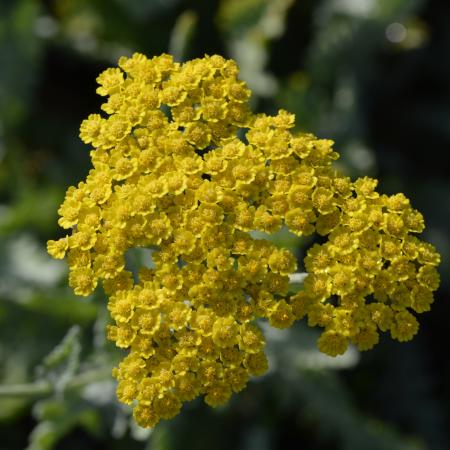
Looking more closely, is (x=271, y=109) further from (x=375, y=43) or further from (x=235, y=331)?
(x=235, y=331)

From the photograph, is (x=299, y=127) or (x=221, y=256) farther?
(x=299, y=127)

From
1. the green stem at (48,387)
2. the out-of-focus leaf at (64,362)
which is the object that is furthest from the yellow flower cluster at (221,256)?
the green stem at (48,387)

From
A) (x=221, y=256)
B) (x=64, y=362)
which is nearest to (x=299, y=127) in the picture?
(x=64, y=362)

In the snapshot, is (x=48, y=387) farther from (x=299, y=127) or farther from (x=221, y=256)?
(x=299, y=127)

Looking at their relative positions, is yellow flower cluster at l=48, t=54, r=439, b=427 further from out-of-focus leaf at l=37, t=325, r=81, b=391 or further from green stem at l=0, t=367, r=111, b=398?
green stem at l=0, t=367, r=111, b=398

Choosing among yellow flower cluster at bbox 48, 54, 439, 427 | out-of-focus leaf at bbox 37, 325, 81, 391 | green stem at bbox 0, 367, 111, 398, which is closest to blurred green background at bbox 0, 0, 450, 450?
green stem at bbox 0, 367, 111, 398

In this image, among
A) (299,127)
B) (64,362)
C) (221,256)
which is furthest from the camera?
(299,127)

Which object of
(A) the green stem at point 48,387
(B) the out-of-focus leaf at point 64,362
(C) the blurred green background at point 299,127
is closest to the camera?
(B) the out-of-focus leaf at point 64,362

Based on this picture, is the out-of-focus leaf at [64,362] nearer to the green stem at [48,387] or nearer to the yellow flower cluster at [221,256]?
the green stem at [48,387]
